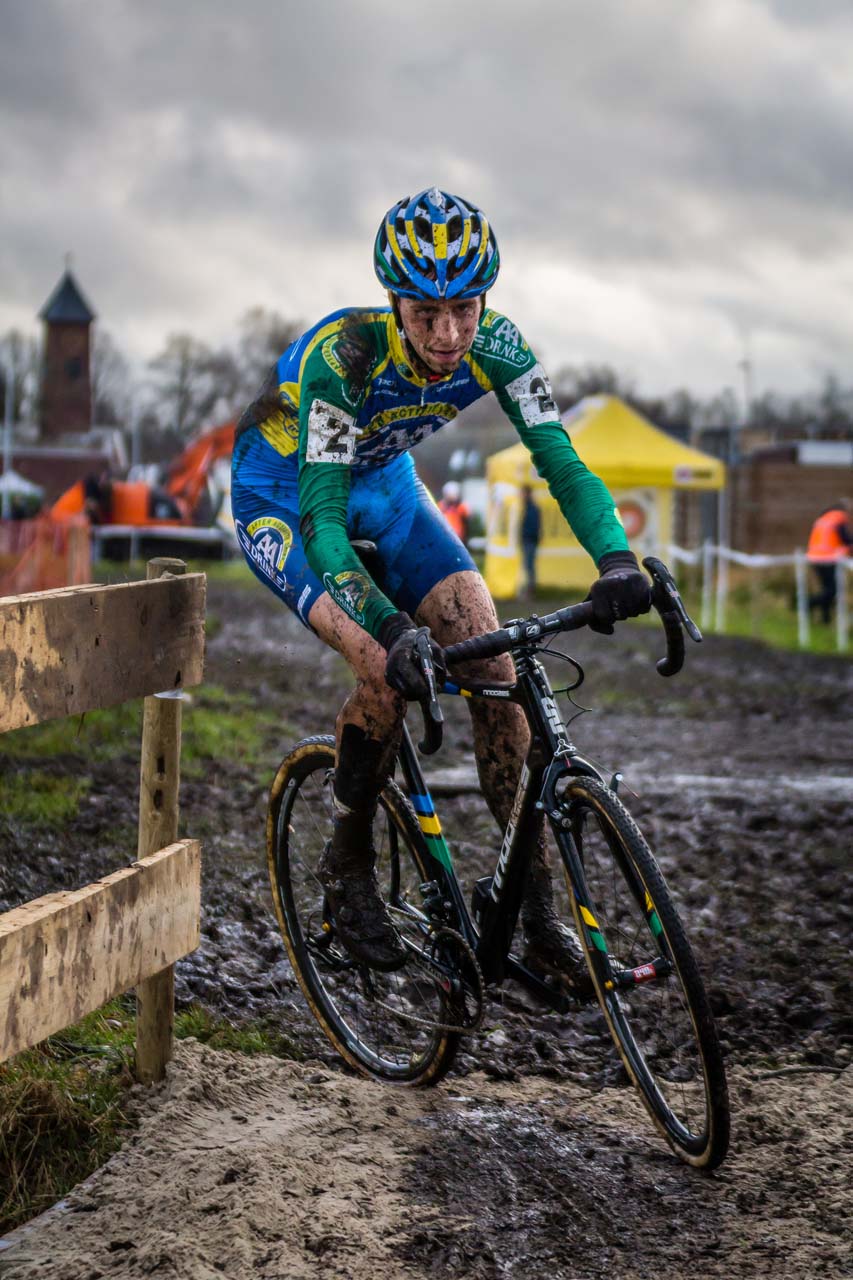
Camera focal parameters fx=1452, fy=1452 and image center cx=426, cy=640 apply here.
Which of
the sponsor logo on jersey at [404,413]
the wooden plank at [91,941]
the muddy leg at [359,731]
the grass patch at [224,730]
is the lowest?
the grass patch at [224,730]

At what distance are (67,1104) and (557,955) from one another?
1315 millimetres

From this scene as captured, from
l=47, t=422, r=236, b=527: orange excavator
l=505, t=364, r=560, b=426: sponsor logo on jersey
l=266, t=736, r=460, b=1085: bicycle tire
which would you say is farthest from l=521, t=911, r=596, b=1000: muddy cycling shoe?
l=47, t=422, r=236, b=527: orange excavator

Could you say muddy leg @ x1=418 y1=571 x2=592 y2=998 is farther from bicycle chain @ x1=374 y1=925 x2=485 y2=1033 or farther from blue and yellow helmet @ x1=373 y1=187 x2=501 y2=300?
blue and yellow helmet @ x1=373 y1=187 x2=501 y2=300

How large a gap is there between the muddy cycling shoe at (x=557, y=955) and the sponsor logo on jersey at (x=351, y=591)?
3.10ft

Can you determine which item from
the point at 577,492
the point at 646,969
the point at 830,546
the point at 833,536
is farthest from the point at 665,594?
the point at 833,536

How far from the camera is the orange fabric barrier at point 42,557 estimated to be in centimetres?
1538

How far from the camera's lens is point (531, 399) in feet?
13.3

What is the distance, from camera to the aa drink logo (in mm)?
4168

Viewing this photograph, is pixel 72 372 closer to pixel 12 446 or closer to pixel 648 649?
pixel 12 446

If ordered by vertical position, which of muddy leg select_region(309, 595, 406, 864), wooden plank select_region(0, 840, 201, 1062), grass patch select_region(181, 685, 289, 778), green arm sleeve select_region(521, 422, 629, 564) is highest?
green arm sleeve select_region(521, 422, 629, 564)

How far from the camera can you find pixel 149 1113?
3.77 metres

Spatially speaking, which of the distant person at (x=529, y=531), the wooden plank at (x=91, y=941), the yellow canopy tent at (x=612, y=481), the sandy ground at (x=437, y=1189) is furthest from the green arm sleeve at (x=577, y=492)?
the distant person at (x=529, y=531)

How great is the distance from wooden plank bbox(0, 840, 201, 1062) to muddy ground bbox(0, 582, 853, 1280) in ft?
1.42

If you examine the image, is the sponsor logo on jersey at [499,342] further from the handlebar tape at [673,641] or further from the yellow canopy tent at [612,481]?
the yellow canopy tent at [612,481]
